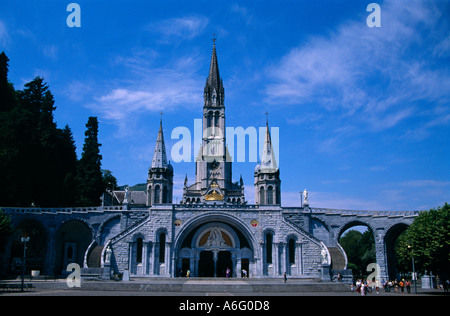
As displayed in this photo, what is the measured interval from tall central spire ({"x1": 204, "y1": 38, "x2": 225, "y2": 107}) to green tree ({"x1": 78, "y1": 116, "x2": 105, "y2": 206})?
26970 mm

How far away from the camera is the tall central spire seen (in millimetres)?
75812

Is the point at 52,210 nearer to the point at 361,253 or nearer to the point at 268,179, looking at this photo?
the point at 268,179

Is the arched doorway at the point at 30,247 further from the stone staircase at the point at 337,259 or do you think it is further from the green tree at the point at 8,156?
the stone staircase at the point at 337,259

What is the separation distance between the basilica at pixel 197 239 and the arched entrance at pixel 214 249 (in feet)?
0.35

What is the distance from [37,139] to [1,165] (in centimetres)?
584

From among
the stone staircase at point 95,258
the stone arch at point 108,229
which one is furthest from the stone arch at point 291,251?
the stone staircase at point 95,258

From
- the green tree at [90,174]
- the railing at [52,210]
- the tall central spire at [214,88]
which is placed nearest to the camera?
the railing at [52,210]

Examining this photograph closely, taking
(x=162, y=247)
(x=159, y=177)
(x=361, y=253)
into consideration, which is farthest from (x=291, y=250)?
(x=361, y=253)

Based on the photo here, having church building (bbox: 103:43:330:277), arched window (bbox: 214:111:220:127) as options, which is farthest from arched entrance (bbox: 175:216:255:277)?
arched window (bbox: 214:111:220:127)

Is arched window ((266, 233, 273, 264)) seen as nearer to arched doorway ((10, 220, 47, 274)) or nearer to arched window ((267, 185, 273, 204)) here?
arched window ((267, 185, 273, 204))

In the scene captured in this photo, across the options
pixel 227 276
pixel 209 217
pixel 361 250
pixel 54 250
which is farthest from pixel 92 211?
pixel 361 250

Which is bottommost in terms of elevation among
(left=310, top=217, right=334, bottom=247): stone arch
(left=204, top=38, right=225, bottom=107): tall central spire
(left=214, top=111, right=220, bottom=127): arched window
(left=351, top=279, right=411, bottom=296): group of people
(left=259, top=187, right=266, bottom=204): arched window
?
(left=351, top=279, right=411, bottom=296): group of people

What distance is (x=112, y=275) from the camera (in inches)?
1505

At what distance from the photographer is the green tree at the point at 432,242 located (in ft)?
102
